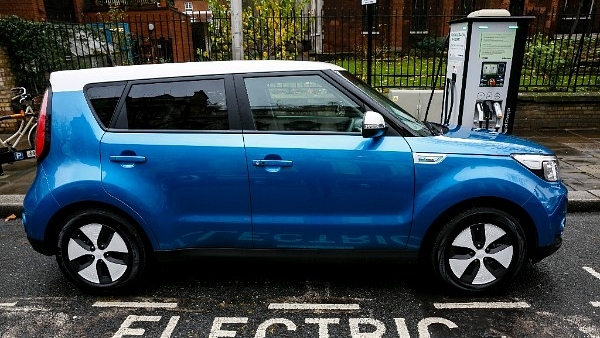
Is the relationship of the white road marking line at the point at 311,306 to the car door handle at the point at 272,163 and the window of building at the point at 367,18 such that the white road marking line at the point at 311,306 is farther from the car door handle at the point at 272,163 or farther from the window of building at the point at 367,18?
the window of building at the point at 367,18

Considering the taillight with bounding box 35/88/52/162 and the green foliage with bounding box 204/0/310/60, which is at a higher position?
Result: the green foliage with bounding box 204/0/310/60

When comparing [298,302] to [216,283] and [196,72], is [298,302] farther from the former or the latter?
[196,72]

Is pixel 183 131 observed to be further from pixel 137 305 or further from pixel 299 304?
pixel 299 304

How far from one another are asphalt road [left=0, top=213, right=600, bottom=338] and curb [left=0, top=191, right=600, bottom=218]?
1.39 m

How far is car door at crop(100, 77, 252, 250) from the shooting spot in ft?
10.3

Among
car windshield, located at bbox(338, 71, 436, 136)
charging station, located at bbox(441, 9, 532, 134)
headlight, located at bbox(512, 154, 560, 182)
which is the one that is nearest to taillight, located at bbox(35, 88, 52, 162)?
car windshield, located at bbox(338, 71, 436, 136)

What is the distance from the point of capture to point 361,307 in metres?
3.21

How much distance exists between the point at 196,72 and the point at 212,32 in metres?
7.21

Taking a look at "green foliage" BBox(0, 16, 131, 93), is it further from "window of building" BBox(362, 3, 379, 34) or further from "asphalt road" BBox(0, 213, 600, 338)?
"asphalt road" BBox(0, 213, 600, 338)

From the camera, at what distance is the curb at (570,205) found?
512 centimetres

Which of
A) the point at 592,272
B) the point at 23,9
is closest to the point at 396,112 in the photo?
the point at 592,272

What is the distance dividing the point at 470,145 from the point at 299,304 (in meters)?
1.62

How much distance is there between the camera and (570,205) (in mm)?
5141

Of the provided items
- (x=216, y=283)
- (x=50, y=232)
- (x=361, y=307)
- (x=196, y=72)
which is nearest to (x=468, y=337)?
(x=361, y=307)
